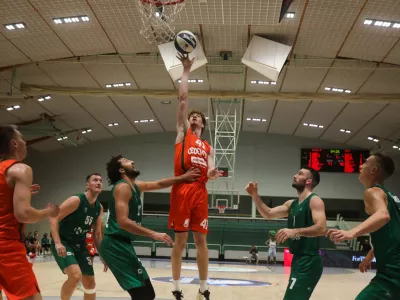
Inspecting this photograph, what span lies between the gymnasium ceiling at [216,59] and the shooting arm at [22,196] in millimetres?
11177

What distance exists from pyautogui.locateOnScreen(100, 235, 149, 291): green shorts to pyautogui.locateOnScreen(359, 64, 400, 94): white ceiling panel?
16.6 m

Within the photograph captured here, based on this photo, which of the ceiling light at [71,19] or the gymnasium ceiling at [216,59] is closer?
the gymnasium ceiling at [216,59]

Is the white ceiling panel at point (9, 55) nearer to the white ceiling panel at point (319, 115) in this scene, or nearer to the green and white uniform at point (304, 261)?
the white ceiling panel at point (319, 115)

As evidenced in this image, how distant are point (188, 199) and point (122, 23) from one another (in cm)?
1144

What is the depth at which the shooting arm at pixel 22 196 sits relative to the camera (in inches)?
153

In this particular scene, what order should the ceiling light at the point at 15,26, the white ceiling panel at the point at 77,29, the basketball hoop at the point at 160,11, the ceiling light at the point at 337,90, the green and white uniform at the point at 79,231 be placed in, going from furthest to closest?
the ceiling light at the point at 337,90
the ceiling light at the point at 15,26
the white ceiling panel at the point at 77,29
the basketball hoop at the point at 160,11
the green and white uniform at the point at 79,231

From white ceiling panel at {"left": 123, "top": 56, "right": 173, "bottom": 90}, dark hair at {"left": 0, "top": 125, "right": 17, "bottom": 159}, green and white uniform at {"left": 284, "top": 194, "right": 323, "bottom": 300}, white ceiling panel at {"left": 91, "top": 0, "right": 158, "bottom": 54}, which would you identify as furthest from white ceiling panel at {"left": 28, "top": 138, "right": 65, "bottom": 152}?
dark hair at {"left": 0, "top": 125, "right": 17, "bottom": 159}

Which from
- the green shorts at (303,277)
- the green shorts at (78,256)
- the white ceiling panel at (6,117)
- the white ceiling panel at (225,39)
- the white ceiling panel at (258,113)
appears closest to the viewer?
the green shorts at (303,277)

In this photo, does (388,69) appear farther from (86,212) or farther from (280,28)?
(86,212)

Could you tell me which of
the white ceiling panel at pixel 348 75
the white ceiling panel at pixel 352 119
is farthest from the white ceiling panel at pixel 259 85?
the white ceiling panel at pixel 352 119

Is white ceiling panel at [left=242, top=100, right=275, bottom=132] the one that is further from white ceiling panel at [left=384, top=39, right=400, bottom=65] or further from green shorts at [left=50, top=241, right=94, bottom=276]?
green shorts at [left=50, top=241, right=94, bottom=276]

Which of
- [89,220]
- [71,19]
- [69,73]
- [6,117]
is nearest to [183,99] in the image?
[89,220]

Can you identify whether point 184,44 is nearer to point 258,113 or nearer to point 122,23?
point 122,23

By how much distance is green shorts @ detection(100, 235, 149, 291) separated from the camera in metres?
5.11
